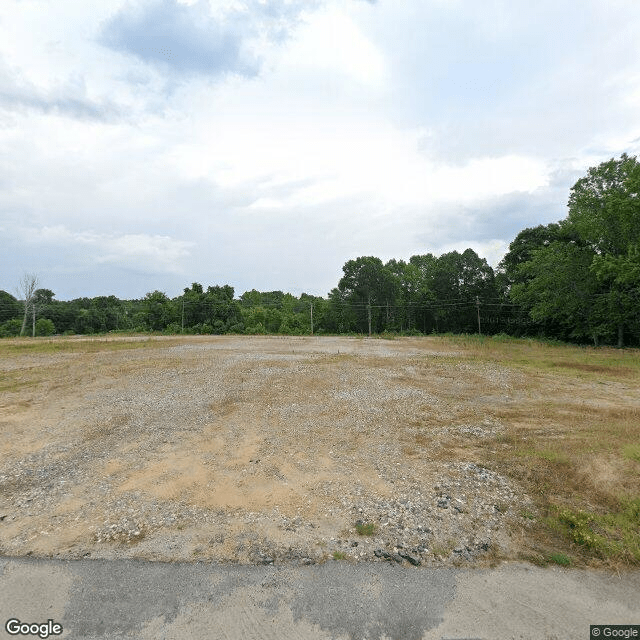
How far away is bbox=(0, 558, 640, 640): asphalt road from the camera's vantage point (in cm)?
270

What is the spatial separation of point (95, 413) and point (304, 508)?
6.47 meters

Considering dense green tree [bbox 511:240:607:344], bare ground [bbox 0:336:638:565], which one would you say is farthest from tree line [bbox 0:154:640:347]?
bare ground [bbox 0:336:638:565]

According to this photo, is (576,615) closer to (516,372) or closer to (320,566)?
(320,566)

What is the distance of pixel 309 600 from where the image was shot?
2.95m

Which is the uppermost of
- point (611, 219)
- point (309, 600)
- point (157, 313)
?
point (611, 219)

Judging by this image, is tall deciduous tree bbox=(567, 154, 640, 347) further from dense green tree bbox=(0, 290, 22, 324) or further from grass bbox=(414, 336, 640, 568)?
dense green tree bbox=(0, 290, 22, 324)

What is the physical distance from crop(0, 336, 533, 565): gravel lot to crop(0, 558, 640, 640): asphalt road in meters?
0.21

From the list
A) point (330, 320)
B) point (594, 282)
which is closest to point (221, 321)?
point (330, 320)

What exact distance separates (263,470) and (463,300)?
39.7m

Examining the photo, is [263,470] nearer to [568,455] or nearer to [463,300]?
[568,455]

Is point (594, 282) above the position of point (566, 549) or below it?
above

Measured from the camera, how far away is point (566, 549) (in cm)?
355

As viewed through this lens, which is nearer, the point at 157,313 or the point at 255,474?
the point at 255,474

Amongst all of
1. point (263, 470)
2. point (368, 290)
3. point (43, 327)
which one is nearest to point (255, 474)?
point (263, 470)
